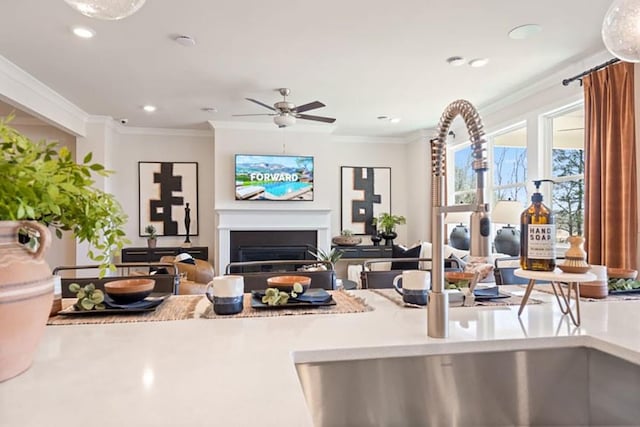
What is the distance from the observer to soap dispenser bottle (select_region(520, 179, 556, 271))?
1093 mm

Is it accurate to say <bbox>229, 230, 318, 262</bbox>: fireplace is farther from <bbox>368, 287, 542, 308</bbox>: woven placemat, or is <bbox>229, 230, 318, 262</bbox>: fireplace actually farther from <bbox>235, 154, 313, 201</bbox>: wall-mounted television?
<bbox>368, 287, 542, 308</bbox>: woven placemat

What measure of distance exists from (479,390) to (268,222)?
5.01 m

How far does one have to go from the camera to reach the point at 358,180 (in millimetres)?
6715

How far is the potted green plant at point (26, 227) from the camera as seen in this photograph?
26.8 inches

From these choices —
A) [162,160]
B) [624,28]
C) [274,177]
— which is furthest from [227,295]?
[162,160]

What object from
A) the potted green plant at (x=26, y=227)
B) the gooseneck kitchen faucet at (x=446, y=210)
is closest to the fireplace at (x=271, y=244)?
the gooseneck kitchen faucet at (x=446, y=210)

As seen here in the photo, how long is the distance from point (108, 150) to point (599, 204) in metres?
5.75

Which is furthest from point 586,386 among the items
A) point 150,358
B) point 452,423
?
point 150,358

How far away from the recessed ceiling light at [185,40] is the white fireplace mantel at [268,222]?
2.88 metres

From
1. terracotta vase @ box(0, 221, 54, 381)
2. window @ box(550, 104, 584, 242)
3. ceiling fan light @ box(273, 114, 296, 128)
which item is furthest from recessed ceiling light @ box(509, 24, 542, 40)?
terracotta vase @ box(0, 221, 54, 381)

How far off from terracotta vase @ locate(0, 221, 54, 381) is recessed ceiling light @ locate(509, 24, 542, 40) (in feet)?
10.5

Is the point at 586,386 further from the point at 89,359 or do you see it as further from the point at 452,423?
the point at 89,359

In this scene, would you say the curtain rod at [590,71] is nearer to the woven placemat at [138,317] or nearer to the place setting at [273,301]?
the place setting at [273,301]

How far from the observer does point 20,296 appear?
0.69 m
